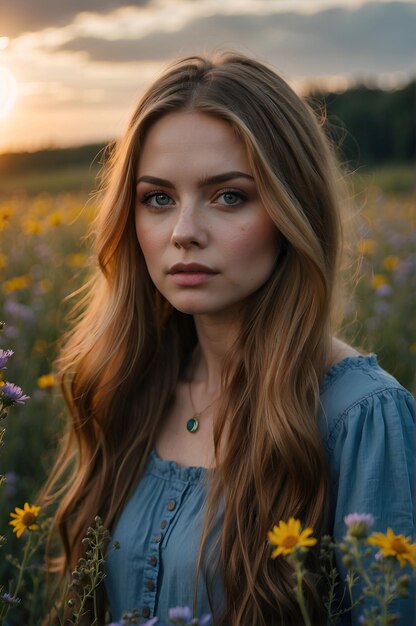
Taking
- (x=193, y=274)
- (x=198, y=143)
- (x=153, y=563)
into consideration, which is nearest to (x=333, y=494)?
(x=153, y=563)

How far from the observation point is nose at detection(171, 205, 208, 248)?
5.88ft

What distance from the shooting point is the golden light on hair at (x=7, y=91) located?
213 centimetres

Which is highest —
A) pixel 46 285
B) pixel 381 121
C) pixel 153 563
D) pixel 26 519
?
pixel 381 121

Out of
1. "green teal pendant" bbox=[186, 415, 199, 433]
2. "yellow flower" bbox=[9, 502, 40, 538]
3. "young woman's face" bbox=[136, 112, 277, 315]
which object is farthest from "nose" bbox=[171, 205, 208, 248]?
"yellow flower" bbox=[9, 502, 40, 538]

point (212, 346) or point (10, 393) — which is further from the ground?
point (212, 346)

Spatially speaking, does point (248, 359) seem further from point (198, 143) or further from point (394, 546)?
point (394, 546)

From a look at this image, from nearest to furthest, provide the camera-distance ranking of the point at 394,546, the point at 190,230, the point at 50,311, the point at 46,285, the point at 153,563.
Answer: the point at 394,546, the point at 190,230, the point at 153,563, the point at 50,311, the point at 46,285

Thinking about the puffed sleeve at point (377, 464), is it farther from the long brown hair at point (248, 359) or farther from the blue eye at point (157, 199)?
the blue eye at point (157, 199)

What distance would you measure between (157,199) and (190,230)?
0.20 meters

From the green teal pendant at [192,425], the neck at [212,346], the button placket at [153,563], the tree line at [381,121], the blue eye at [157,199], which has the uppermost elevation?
the tree line at [381,121]

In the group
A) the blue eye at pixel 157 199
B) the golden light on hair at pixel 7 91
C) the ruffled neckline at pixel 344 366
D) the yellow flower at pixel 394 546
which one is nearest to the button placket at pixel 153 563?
the ruffled neckline at pixel 344 366

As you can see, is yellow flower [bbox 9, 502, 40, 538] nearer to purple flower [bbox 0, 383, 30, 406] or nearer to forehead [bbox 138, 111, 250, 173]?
purple flower [bbox 0, 383, 30, 406]

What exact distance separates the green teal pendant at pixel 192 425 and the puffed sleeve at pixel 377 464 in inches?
16.8

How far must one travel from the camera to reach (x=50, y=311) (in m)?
3.85
